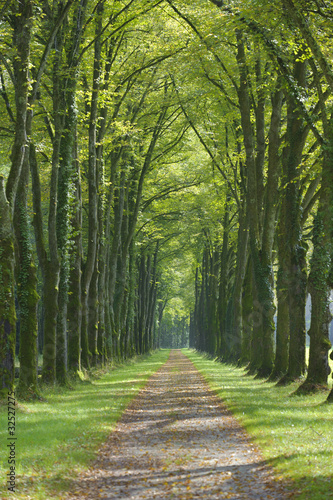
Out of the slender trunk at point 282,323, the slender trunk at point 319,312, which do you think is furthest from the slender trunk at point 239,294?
the slender trunk at point 319,312

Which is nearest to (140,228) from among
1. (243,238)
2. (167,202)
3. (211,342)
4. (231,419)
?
(167,202)

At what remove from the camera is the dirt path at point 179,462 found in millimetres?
6488

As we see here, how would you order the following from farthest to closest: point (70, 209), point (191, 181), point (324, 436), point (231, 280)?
point (231, 280), point (191, 181), point (70, 209), point (324, 436)

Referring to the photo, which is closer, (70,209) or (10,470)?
(10,470)

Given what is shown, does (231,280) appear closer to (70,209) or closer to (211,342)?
(211,342)

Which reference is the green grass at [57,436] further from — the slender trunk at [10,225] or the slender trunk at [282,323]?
the slender trunk at [282,323]

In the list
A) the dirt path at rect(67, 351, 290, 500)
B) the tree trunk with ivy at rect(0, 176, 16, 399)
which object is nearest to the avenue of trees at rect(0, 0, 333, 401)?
the tree trunk with ivy at rect(0, 176, 16, 399)

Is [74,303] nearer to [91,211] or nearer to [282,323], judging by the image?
[91,211]

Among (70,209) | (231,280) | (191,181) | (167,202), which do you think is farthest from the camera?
(231,280)

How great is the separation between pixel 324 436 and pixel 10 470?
4.85 meters

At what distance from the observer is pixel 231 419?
37.9 ft

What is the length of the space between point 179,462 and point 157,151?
81.5 feet

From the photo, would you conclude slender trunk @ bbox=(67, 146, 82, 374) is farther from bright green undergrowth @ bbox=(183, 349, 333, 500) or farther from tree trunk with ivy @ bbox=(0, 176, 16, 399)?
tree trunk with ivy @ bbox=(0, 176, 16, 399)

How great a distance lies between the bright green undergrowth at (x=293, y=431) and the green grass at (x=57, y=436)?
9.14ft
